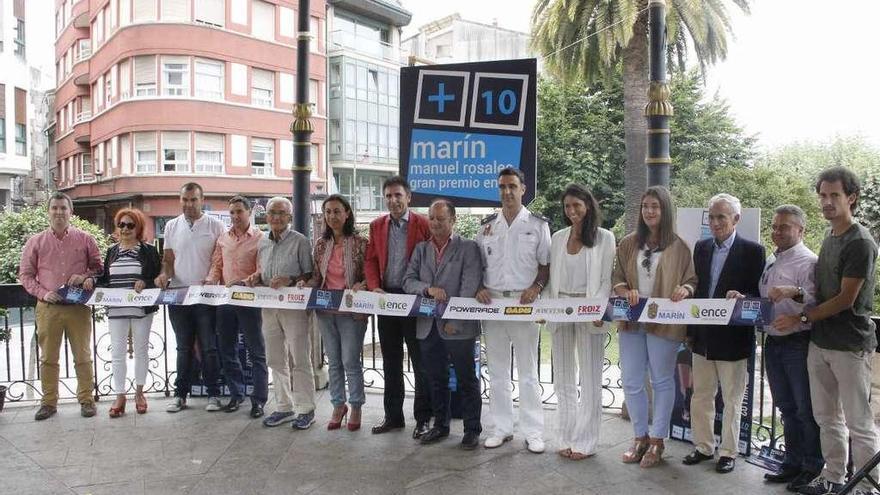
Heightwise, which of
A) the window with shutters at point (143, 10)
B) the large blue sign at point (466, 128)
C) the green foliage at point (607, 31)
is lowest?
the large blue sign at point (466, 128)

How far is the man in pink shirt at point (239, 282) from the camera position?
18.2 ft

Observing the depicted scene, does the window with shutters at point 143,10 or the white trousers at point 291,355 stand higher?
the window with shutters at point 143,10

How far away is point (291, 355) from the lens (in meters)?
5.50

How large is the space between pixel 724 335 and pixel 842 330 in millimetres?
665

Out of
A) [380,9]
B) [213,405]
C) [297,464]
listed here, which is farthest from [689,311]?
[380,9]

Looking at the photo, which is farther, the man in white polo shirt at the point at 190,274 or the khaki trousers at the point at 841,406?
the man in white polo shirt at the point at 190,274

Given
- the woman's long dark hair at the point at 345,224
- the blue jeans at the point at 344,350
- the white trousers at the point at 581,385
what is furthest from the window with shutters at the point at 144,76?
the white trousers at the point at 581,385

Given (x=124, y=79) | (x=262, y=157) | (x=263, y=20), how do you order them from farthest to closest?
(x=262, y=157) < (x=263, y=20) < (x=124, y=79)

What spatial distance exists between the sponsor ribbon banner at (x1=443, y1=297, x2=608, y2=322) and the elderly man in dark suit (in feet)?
2.26

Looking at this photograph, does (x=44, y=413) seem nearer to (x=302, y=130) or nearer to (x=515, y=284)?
(x=302, y=130)

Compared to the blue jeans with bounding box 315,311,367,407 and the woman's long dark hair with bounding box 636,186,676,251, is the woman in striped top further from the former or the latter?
the woman's long dark hair with bounding box 636,186,676,251

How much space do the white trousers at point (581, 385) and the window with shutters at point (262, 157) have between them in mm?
27429

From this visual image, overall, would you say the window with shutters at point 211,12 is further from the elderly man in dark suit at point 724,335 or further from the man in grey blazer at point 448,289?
the elderly man in dark suit at point 724,335

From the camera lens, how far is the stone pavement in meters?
4.16
